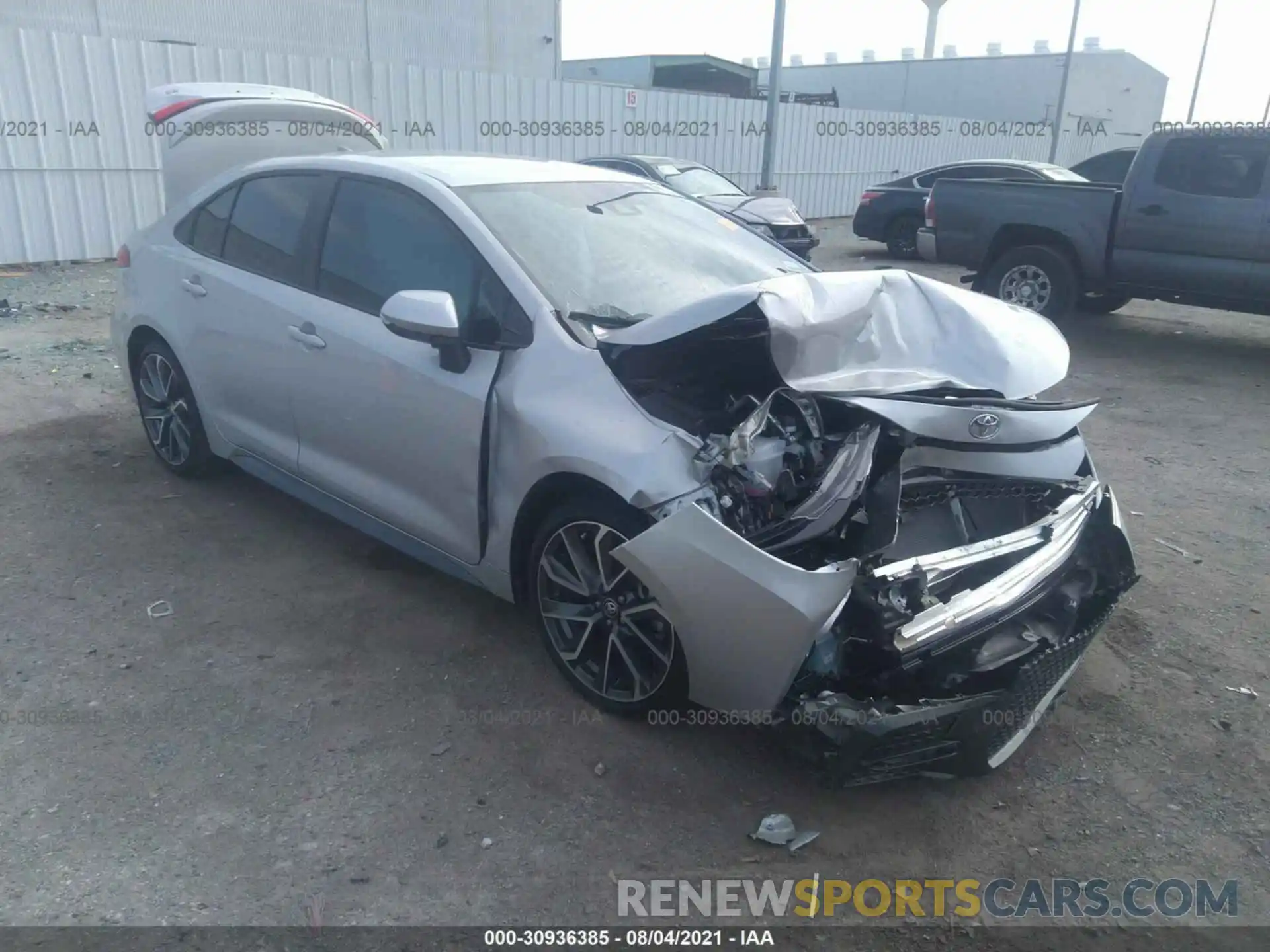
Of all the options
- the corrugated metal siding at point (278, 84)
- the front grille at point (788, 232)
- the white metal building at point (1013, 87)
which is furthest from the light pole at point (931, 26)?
the front grille at point (788, 232)

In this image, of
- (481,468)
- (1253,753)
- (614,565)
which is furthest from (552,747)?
(1253,753)

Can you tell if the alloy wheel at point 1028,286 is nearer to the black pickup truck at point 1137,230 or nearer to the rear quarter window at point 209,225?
the black pickup truck at point 1137,230

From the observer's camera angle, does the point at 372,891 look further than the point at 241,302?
No

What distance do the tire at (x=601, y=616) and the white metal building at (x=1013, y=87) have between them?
40.3 metres

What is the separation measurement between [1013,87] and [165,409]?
4196 cm

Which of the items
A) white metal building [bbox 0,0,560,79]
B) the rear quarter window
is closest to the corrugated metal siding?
white metal building [bbox 0,0,560,79]

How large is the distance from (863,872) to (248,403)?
3319mm

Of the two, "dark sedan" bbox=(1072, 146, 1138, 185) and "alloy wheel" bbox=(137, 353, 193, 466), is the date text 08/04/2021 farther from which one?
"dark sedan" bbox=(1072, 146, 1138, 185)

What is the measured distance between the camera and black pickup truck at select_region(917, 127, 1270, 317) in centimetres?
820

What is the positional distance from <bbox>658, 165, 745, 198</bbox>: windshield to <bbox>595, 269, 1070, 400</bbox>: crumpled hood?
914 centimetres

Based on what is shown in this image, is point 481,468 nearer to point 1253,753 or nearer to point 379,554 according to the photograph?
point 379,554

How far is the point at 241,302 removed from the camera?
4.34 meters

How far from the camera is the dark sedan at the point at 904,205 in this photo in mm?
13961

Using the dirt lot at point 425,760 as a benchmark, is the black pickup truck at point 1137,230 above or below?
above
